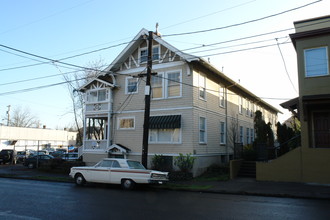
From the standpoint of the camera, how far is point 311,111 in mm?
16531

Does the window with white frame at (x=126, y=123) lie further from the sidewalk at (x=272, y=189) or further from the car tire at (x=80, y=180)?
the sidewalk at (x=272, y=189)

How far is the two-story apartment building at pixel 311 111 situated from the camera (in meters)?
15.1

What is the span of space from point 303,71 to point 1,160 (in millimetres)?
32757

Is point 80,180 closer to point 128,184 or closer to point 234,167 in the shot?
point 128,184

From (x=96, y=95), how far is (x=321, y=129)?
1660cm

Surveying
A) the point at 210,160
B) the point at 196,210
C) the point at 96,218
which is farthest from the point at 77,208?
the point at 210,160

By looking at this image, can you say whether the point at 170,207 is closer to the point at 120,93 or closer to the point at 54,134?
the point at 120,93

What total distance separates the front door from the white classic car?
878 centimetres

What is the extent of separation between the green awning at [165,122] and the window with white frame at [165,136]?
2.17ft

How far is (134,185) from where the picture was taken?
46.0ft

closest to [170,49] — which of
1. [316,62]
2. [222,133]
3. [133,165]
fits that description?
[222,133]

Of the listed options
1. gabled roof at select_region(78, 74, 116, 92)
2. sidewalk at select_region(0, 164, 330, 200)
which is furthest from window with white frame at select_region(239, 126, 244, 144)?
gabled roof at select_region(78, 74, 116, 92)

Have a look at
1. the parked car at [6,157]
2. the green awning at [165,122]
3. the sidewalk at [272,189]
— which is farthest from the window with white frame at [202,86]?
the parked car at [6,157]

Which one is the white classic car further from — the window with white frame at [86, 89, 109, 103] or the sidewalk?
the window with white frame at [86, 89, 109, 103]
